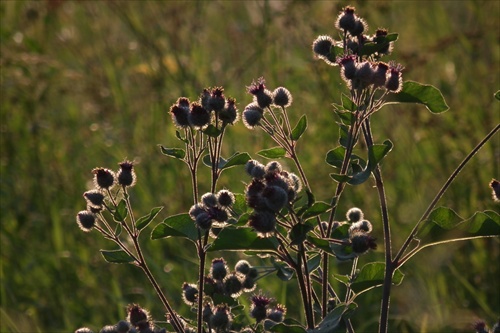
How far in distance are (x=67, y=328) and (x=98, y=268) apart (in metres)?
0.71

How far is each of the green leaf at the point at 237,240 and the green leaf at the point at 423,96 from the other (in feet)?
1.54

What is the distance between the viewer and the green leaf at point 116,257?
7.60 feet

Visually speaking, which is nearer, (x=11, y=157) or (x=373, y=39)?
(x=373, y=39)

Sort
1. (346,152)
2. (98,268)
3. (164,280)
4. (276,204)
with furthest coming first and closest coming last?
(98,268), (164,280), (346,152), (276,204)

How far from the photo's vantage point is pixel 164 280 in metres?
3.98

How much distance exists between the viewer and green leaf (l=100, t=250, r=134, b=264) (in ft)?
7.60

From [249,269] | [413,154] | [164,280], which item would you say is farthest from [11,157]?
[249,269]

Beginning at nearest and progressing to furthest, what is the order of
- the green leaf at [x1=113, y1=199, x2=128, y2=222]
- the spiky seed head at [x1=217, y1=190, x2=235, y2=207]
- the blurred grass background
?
the spiky seed head at [x1=217, y1=190, x2=235, y2=207], the green leaf at [x1=113, y1=199, x2=128, y2=222], the blurred grass background

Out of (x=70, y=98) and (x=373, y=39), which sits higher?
(x=70, y=98)

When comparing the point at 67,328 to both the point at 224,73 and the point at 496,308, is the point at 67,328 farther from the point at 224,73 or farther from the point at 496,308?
the point at 224,73

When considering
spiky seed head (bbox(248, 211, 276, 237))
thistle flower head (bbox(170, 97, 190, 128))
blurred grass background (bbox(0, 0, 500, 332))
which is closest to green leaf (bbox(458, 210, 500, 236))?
spiky seed head (bbox(248, 211, 276, 237))

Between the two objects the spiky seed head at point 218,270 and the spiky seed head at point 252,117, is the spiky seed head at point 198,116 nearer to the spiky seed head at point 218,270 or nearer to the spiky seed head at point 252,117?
the spiky seed head at point 252,117

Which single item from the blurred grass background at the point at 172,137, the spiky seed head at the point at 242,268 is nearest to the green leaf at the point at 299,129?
the spiky seed head at the point at 242,268

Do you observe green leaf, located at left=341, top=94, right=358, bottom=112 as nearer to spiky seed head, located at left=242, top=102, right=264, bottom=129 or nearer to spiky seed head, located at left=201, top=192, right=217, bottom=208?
spiky seed head, located at left=242, top=102, right=264, bottom=129
